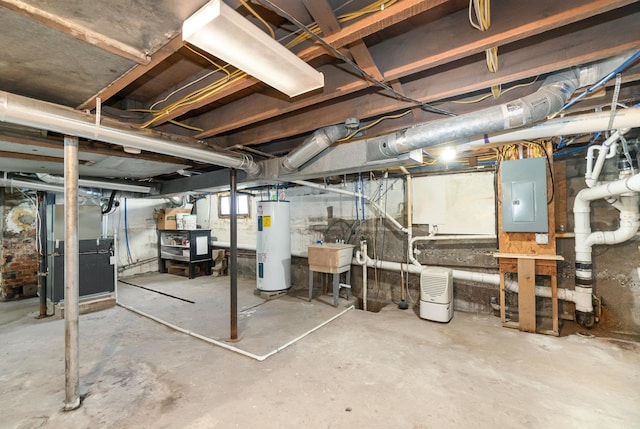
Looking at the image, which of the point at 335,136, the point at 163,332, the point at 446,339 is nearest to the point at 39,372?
the point at 163,332

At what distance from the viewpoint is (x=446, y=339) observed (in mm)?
2865

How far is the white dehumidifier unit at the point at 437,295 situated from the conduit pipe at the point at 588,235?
1.25 meters

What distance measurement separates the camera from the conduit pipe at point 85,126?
1487 millimetres

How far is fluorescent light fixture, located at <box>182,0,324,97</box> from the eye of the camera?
981mm

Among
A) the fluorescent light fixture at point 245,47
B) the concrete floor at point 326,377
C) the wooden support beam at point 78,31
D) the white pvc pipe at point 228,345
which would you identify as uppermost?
the wooden support beam at point 78,31

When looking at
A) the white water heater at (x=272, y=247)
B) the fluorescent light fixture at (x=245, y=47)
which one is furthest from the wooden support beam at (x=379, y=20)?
the white water heater at (x=272, y=247)

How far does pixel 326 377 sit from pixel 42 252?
422 cm

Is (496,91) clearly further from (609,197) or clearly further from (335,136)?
(609,197)

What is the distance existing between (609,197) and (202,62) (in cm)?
382

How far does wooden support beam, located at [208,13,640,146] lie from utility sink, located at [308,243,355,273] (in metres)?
2.06

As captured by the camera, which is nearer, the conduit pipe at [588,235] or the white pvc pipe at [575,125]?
the white pvc pipe at [575,125]

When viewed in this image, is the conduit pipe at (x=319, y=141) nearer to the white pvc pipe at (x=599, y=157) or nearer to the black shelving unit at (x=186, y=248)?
the white pvc pipe at (x=599, y=157)

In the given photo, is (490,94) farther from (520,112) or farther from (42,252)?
(42,252)

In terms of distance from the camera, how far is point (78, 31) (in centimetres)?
110
